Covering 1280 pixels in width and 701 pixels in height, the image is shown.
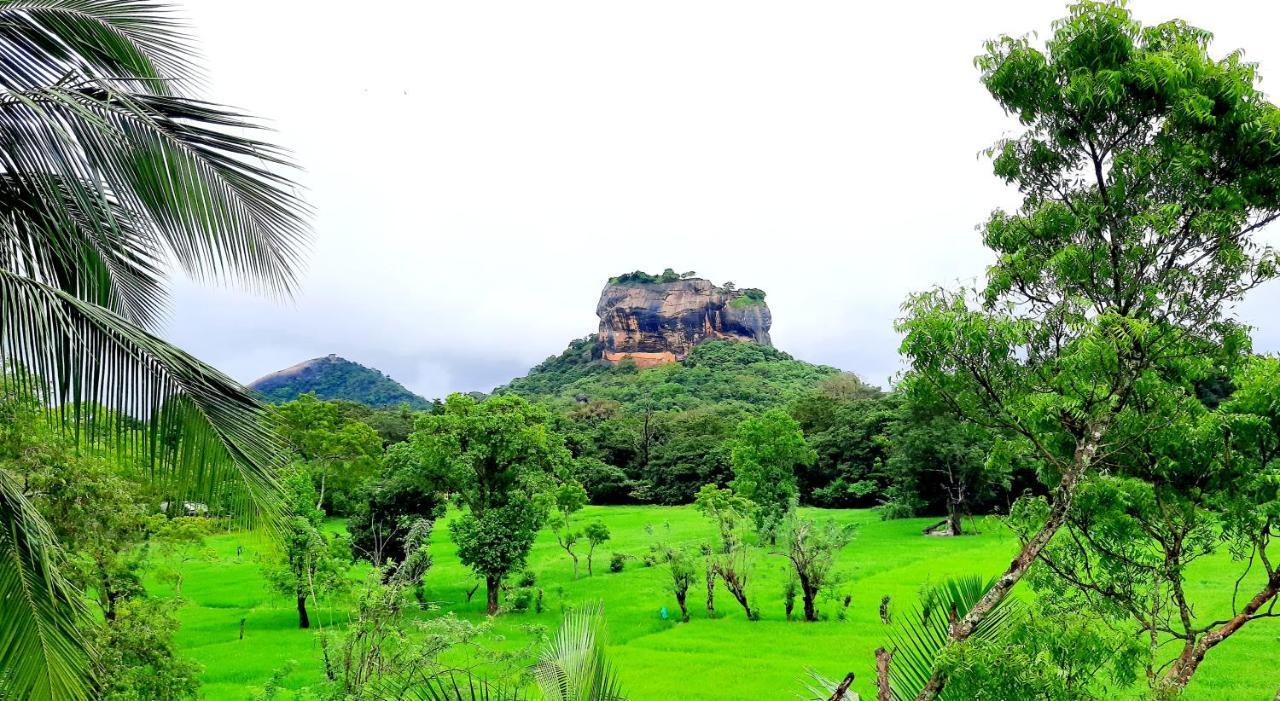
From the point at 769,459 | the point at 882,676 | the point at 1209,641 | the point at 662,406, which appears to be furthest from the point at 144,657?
the point at 662,406

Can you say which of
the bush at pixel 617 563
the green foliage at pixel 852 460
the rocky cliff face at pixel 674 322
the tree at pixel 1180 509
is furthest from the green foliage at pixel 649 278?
the tree at pixel 1180 509

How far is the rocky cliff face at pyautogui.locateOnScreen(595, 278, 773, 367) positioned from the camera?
128500 mm

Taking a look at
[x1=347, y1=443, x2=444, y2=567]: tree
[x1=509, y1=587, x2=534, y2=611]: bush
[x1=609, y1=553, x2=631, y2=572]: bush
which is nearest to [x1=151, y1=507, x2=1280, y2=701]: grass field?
[x1=609, y1=553, x2=631, y2=572]: bush

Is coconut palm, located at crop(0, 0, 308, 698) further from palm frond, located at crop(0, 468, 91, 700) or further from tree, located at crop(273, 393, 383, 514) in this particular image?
tree, located at crop(273, 393, 383, 514)

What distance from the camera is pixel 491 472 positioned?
64.8 ft

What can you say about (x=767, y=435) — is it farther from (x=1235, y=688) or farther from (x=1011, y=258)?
(x=1011, y=258)

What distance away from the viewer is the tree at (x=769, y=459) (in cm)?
2955

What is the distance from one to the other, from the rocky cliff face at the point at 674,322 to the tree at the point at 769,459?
95691 millimetres

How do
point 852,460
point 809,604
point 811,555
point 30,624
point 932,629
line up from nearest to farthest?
point 30,624 → point 932,629 → point 811,555 → point 809,604 → point 852,460

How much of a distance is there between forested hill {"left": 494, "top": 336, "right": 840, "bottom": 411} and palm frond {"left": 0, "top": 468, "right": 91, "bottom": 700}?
6534 cm

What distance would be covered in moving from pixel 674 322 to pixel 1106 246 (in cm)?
12429

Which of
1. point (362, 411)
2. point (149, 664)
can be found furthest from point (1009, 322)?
point (362, 411)

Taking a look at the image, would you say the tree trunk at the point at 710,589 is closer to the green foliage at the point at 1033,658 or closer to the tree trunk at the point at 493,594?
the tree trunk at the point at 493,594

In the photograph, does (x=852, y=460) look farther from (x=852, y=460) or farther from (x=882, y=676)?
(x=882, y=676)
